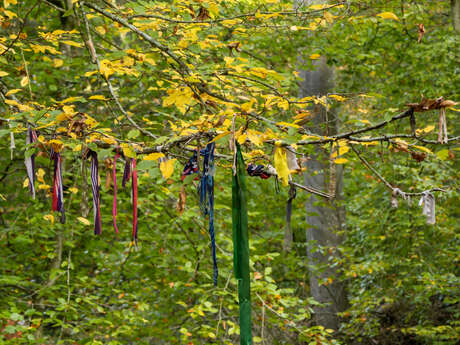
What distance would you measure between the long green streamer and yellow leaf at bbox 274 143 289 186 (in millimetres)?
226

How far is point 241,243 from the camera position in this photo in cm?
183

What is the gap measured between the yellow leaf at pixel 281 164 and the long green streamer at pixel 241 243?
0.74 feet

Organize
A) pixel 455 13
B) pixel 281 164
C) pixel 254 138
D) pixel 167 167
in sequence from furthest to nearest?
pixel 455 13 → pixel 167 167 → pixel 254 138 → pixel 281 164

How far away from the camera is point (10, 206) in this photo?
5.86 metres

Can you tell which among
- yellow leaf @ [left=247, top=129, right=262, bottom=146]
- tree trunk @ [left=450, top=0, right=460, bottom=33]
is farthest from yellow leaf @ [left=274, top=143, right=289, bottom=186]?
tree trunk @ [left=450, top=0, right=460, bottom=33]

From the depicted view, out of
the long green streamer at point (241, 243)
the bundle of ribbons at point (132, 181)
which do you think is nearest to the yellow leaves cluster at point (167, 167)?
the bundle of ribbons at point (132, 181)

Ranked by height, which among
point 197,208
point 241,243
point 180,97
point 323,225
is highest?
point 180,97

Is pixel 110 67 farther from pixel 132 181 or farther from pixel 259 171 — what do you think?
pixel 259 171

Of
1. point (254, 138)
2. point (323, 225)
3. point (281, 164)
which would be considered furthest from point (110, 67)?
point (323, 225)

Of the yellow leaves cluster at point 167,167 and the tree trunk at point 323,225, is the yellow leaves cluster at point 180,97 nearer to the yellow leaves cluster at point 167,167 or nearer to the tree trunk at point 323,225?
the yellow leaves cluster at point 167,167

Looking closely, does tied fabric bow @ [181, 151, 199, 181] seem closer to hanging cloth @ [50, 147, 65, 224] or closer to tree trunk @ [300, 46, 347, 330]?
hanging cloth @ [50, 147, 65, 224]

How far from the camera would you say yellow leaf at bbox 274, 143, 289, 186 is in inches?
62.1

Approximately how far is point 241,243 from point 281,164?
391mm

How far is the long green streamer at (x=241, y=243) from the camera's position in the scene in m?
1.81
